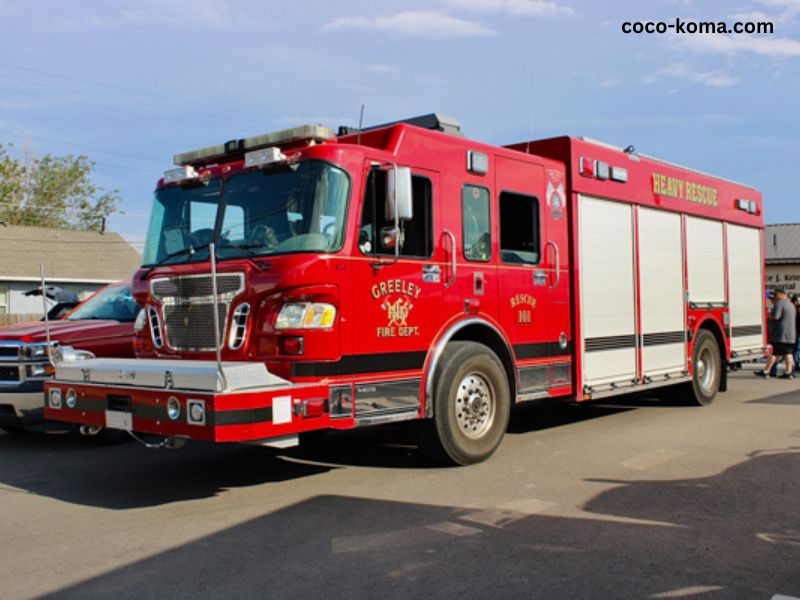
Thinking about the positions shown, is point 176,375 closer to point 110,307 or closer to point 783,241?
point 110,307

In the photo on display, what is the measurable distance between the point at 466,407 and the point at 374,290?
1478 mm

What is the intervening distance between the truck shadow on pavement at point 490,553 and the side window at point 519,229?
8.70ft

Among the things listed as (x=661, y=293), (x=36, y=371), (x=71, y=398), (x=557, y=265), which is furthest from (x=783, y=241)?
(x=71, y=398)

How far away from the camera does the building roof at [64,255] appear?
3509 centimetres

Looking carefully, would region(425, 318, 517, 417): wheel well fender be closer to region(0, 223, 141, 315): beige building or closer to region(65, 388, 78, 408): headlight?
region(65, 388, 78, 408): headlight

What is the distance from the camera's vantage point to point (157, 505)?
5.92 meters

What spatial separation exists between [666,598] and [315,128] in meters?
4.14

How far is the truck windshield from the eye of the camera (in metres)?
5.96

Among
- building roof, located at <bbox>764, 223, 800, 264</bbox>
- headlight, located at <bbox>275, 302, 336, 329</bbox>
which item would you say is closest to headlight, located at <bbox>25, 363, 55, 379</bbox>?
headlight, located at <bbox>275, 302, 336, 329</bbox>

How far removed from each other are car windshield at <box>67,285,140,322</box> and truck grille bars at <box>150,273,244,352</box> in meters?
2.70

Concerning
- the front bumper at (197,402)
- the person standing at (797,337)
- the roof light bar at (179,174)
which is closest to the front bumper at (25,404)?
the front bumper at (197,402)

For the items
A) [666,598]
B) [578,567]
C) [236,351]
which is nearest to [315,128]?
[236,351]

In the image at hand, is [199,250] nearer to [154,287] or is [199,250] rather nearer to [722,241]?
[154,287]

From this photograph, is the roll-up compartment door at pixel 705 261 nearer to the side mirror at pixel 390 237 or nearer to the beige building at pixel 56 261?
the side mirror at pixel 390 237
